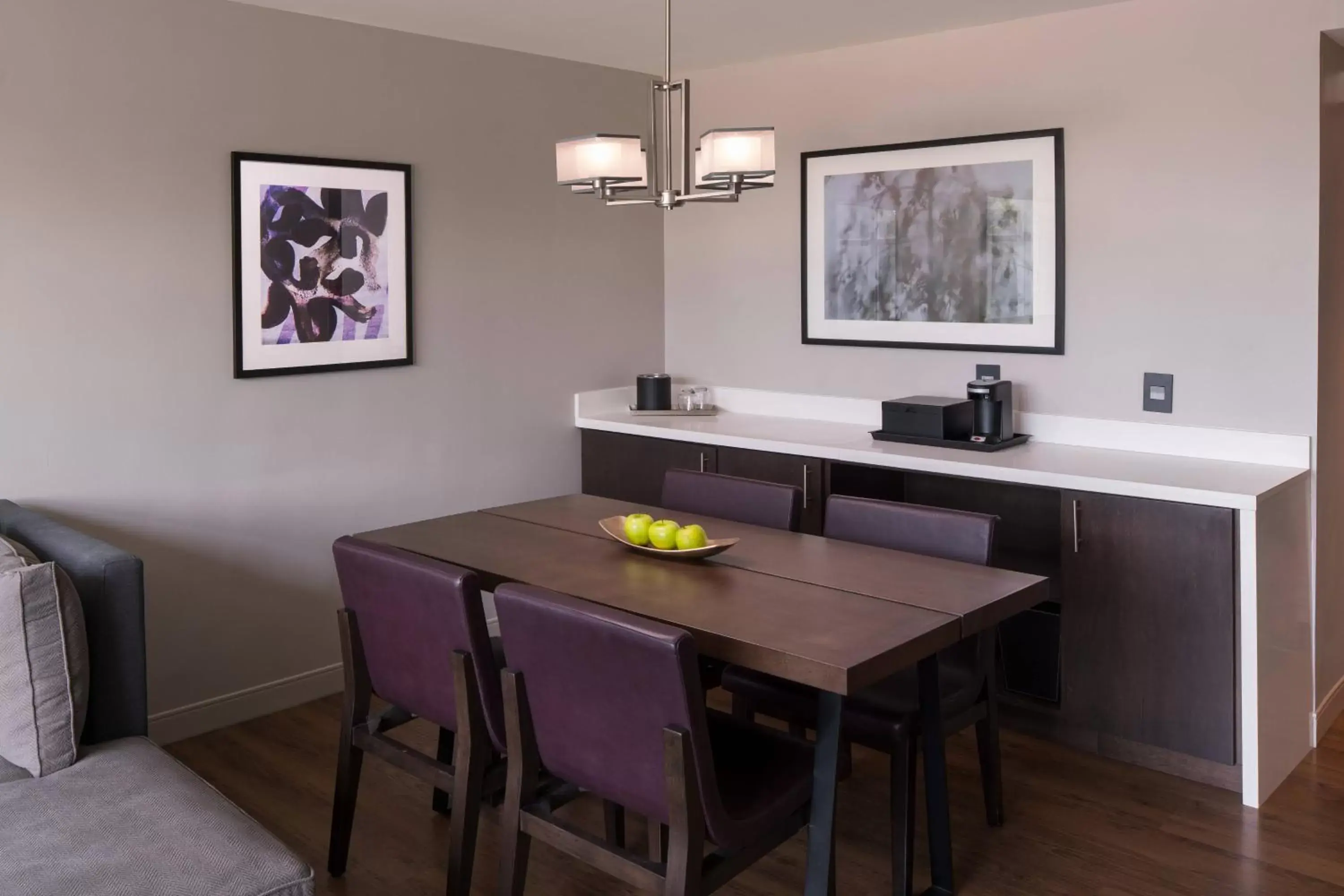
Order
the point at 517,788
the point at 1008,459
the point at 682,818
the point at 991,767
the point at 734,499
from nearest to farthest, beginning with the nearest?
the point at 682,818 → the point at 517,788 → the point at 991,767 → the point at 734,499 → the point at 1008,459

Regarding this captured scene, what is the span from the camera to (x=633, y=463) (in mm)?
4730

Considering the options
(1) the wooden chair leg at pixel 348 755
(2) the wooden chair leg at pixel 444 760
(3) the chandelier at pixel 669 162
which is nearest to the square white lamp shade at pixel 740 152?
(3) the chandelier at pixel 669 162

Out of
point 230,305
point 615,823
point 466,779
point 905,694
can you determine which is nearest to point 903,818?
point 905,694

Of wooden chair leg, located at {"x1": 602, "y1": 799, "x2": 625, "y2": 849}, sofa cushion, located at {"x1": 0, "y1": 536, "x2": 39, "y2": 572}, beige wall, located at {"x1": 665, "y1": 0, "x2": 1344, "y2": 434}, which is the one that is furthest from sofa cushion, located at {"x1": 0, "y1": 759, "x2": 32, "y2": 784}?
beige wall, located at {"x1": 665, "y1": 0, "x2": 1344, "y2": 434}

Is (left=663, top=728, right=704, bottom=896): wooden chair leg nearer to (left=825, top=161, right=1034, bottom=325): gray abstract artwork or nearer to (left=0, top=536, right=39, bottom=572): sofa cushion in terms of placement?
(left=0, top=536, right=39, bottom=572): sofa cushion

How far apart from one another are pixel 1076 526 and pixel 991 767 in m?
0.79

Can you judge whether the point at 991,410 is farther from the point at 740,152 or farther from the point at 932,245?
the point at 740,152

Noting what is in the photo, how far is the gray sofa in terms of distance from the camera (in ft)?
6.68

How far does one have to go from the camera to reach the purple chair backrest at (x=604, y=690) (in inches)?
82.4

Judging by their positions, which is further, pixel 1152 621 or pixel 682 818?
pixel 1152 621

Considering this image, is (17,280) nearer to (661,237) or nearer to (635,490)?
(635,490)

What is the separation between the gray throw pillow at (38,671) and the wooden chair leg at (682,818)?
A: 4.42 feet

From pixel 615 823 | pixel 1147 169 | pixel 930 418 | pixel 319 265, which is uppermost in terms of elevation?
pixel 1147 169

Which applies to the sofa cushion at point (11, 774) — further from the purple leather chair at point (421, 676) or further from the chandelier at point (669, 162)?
the chandelier at point (669, 162)
